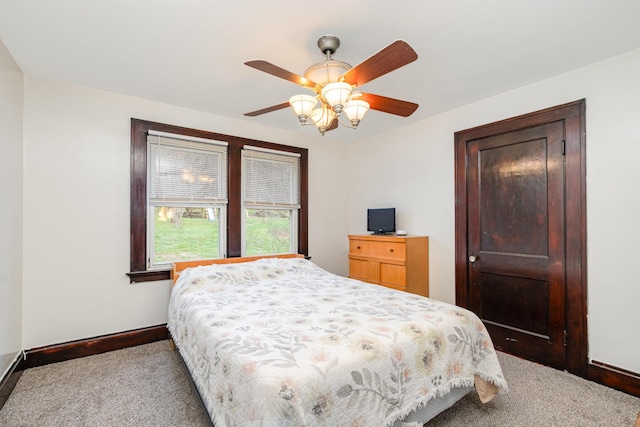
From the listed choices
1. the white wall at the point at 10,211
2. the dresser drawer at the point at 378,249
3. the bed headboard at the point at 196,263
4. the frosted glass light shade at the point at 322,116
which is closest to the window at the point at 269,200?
the bed headboard at the point at 196,263

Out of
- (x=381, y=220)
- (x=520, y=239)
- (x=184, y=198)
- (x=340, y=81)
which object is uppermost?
(x=340, y=81)

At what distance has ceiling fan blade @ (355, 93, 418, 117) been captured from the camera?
188 cm

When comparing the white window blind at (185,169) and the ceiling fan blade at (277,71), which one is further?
the white window blind at (185,169)

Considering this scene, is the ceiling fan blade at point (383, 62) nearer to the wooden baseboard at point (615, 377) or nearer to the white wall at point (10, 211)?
the white wall at point (10, 211)

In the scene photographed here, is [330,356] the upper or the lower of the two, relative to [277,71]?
lower

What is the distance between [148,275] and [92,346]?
72 centimetres

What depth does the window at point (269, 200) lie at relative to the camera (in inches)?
140

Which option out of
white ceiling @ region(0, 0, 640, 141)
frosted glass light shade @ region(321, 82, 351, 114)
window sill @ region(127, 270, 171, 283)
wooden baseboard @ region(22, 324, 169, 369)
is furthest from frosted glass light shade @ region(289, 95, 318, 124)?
wooden baseboard @ region(22, 324, 169, 369)

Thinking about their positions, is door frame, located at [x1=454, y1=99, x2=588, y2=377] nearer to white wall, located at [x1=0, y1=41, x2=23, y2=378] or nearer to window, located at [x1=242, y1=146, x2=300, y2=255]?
window, located at [x1=242, y1=146, x2=300, y2=255]

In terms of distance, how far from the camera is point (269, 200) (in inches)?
146

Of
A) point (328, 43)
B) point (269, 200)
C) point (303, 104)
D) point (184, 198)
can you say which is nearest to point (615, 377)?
point (303, 104)

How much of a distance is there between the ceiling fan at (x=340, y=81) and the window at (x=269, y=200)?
1.76 m

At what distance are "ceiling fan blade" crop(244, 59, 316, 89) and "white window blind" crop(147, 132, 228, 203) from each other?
6.17 feet

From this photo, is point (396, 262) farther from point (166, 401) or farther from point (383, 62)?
point (166, 401)
